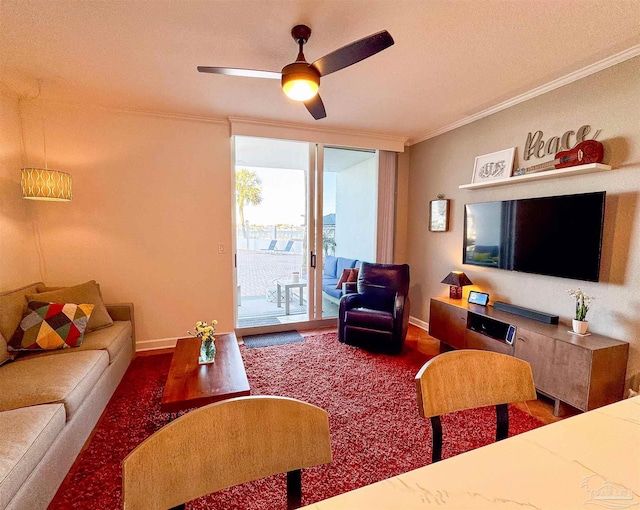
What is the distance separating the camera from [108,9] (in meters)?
1.77

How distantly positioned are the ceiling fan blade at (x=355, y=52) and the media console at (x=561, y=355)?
7.63 ft

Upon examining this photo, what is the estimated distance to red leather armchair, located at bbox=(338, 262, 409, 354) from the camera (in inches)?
130

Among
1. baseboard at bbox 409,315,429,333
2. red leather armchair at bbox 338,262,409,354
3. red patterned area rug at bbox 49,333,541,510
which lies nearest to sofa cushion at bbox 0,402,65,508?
red patterned area rug at bbox 49,333,541,510

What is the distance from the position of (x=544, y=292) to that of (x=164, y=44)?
366 centimetres

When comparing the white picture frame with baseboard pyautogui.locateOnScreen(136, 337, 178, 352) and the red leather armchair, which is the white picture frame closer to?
the red leather armchair

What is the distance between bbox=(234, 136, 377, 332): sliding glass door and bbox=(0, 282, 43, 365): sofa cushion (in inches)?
78.4

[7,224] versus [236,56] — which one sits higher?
[236,56]

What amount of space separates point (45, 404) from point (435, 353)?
326 cm

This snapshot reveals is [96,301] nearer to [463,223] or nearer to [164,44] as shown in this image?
[164,44]

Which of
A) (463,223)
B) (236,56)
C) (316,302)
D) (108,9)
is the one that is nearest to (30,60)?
(108,9)

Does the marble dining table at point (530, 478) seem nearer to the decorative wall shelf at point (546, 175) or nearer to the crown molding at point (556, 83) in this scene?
the decorative wall shelf at point (546, 175)

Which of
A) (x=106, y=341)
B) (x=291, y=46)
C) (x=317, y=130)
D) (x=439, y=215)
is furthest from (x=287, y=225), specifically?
(x=106, y=341)

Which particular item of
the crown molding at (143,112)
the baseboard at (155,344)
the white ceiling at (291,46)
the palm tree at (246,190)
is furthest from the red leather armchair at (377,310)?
the crown molding at (143,112)

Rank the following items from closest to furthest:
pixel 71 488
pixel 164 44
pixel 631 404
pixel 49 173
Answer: pixel 631 404
pixel 71 488
pixel 164 44
pixel 49 173
